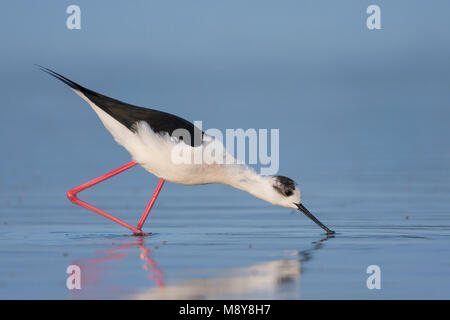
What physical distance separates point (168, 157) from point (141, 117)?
25.2 inches

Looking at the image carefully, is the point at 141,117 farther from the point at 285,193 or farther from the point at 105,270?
the point at 105,270

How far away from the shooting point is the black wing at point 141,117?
9906mm

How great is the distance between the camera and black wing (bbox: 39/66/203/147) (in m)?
9.91

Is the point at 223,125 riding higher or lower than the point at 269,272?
higher

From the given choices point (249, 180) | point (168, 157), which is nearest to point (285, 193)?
point (249, 180)

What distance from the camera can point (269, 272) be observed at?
24.4ft

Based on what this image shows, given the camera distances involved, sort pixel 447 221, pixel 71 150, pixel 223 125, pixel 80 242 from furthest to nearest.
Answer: pixel 223 125, pixel 71 150, pixel 447 221, pixel 80 242

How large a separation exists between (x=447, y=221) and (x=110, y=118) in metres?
3.65

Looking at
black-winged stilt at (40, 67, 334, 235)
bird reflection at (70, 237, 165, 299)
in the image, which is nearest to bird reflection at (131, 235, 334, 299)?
bird reflection at (70, 237, 165, 299)

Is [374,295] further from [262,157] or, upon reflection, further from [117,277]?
[262,157]

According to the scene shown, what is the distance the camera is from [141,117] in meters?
10.1

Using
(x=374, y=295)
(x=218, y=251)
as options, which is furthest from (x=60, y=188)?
(x=374, y=295)
